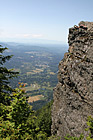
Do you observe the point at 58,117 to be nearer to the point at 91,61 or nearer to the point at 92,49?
the point at 91,61

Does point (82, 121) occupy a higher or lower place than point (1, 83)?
lower

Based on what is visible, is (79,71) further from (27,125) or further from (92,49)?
(27,125)

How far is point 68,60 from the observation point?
11719mm

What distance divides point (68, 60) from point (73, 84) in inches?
97.6

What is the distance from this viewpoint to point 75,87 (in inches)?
416

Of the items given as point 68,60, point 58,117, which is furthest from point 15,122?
point 68,60

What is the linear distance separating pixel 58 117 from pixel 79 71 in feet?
16.4

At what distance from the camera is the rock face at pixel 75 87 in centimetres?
943

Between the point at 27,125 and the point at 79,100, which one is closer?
the point at 27,125

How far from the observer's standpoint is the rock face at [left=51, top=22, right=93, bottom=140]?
9430 millimetres

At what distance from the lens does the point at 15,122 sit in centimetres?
808

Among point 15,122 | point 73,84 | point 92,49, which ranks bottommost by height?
point 15,122

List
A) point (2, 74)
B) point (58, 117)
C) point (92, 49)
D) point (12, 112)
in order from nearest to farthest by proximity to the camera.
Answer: point (12, 112) → point (92, 49) → point (58, 117) → point (2, 74)

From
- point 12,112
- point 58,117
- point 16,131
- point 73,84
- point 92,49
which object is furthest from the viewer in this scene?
point 58,117
